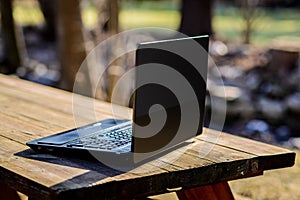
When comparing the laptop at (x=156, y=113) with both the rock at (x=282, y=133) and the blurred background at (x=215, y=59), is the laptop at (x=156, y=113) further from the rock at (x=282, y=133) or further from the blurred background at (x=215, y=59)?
the rock at (x=282, y=133)

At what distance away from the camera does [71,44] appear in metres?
4.07

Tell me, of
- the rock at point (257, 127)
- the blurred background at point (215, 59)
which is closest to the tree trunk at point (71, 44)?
the blurred background at point (215, 59)

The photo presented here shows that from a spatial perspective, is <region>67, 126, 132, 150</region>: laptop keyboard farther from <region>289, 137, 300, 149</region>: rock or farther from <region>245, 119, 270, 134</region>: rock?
<region>245, 119, 270, 134</region>: rock

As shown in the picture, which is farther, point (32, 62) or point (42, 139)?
point (32, 62)

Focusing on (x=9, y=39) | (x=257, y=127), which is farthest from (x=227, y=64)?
(x=9, y=39)

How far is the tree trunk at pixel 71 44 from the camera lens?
155 inches

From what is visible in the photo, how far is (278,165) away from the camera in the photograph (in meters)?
1.54

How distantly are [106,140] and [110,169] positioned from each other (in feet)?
0.65

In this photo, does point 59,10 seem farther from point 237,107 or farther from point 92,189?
point 92,189

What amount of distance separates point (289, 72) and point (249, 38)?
228 cm

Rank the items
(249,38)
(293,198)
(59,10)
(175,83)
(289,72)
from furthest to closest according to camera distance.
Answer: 1. (249,38)
2. (289,72)
3. (59,10)
4. (293,198)
5. (175,83)

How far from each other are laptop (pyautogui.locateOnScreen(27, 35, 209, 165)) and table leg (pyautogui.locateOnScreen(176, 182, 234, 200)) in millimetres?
150

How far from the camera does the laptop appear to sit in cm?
134

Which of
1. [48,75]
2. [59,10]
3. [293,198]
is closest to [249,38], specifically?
[48,75]
